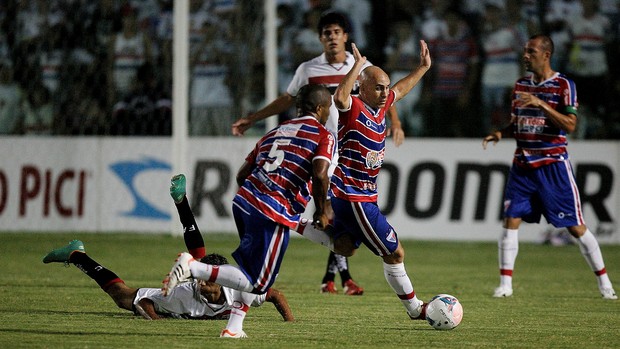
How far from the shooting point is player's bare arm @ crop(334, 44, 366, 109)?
711cm

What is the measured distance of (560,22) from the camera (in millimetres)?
16609

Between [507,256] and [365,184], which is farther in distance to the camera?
[507,256]

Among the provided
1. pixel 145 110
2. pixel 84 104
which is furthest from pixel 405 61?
pixel 84 104

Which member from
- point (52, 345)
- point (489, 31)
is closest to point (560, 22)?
point (489, 31)

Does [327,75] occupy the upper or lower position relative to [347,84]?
lower

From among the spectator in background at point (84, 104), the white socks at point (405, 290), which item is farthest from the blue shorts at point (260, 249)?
the spectator in background at point (84, 104)

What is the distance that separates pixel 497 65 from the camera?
16453 mm

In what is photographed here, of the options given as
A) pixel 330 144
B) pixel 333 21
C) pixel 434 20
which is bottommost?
pixel 330 144

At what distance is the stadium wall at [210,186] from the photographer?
15.1 meters

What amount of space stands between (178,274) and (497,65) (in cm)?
1098

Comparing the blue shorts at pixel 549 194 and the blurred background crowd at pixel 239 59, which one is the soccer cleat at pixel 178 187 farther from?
the blurred background crowd at pixel 239 59

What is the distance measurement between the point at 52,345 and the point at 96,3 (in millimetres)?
11484

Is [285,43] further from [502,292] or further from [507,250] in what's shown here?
[502,292]

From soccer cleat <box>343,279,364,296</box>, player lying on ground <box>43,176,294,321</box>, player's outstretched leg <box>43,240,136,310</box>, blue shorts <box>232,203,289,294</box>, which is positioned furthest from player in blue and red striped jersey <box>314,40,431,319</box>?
soccer cleat <box>343,279,364,296</box>
